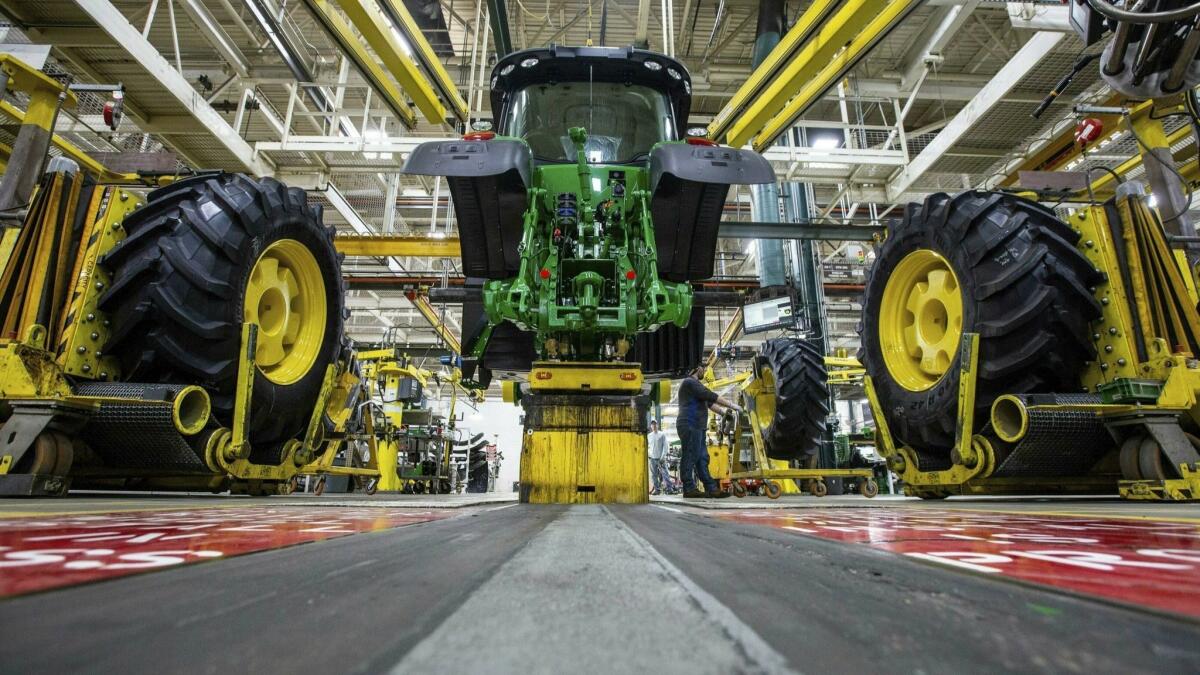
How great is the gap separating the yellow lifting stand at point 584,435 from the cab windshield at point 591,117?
1815 millimetres

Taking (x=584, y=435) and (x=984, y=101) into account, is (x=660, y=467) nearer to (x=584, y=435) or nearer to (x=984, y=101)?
(x=984, y=101)

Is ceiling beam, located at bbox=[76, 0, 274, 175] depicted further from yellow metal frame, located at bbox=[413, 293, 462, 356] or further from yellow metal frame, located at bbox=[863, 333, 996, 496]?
yellow metal frame, located at bbox=[863, 333, 996, 496]

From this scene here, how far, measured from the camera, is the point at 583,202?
3.44 meters

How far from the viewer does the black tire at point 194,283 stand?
2.42 m

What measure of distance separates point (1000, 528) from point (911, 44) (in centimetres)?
1065

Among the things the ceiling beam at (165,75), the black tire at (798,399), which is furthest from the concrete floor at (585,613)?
the ceiling beam at (165,75)

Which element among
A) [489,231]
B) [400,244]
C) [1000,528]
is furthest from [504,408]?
[1000,528]

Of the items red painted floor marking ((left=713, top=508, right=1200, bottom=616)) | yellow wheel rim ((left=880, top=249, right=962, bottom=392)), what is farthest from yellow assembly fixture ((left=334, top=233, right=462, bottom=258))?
red painted floor marking ((left=713, top=508, right=1200, bottom=616))

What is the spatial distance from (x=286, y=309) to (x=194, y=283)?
0.91 metres

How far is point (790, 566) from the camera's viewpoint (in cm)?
68

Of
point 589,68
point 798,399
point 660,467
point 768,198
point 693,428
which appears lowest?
point 660,467

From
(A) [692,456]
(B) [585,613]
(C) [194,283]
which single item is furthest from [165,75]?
(B) [585,613]

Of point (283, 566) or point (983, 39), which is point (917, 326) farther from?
point (983, 39)

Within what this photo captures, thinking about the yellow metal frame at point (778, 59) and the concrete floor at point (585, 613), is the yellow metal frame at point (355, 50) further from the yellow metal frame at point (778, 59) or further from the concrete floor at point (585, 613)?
the concrete floor at point (585, 613)
